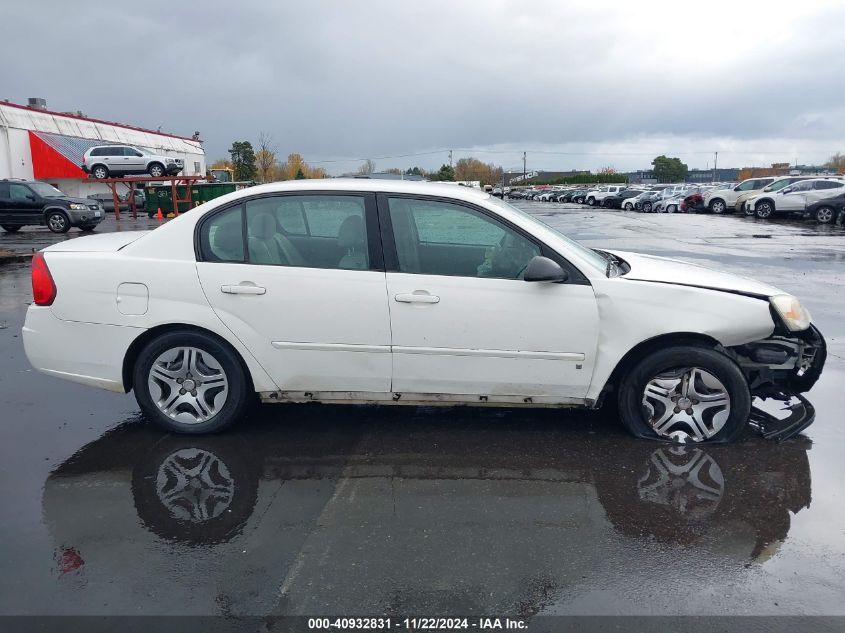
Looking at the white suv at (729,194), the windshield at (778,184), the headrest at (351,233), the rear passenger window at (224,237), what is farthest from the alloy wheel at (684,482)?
→ the white suv at (729,194)

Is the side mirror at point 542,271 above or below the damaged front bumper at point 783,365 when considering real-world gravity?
above

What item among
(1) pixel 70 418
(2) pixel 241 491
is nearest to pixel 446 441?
(2) pixel 241 491

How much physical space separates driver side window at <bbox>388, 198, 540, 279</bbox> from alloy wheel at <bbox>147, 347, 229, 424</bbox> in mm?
1433

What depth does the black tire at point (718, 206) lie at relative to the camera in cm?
3488

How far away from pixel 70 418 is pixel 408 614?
132 inches

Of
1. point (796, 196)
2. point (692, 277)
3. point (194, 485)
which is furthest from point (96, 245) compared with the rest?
point (796, 196)

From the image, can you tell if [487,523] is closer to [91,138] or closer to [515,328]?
[515,328]

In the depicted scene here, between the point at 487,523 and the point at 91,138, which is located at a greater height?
the point at 91,138

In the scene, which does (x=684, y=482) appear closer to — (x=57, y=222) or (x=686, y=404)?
(x=686, y=404)

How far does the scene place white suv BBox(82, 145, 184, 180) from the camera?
34.3m

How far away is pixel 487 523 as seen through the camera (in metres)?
3.49

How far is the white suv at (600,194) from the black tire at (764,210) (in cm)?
2169

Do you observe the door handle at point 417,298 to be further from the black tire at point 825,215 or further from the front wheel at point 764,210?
the front wheel at point 764,210

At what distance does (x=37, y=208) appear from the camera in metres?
22.7
